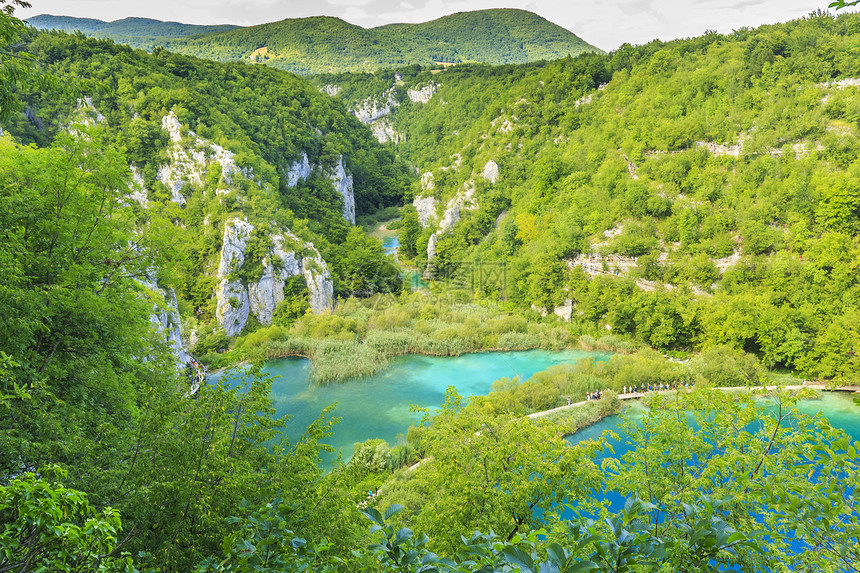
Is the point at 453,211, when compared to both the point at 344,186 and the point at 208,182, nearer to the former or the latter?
the point at 344,186

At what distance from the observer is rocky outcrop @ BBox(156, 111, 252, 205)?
34.8 metres

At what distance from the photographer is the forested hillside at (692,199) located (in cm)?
2486

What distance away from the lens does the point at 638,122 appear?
3809 centimetres

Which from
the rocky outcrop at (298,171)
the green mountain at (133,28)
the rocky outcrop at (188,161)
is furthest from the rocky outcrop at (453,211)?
the green mountain at (133,28)

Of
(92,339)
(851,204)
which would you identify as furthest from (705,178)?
(92,339)

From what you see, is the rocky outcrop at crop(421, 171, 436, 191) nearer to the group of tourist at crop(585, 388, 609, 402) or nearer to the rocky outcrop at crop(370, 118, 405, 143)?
the group of tourist at crop(585, 388, 609, 402)

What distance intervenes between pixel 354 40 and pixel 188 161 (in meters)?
152

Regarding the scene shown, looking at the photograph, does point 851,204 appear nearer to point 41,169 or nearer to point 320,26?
point 41,169

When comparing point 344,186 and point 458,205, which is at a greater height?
point 344,186

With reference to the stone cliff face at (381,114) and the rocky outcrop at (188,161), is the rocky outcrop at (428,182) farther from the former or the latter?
the stone cliff face at (381,114)

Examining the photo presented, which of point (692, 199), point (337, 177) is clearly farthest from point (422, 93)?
point (692, 199)

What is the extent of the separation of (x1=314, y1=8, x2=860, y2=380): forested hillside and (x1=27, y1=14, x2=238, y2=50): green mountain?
135m

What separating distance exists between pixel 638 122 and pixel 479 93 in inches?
1790

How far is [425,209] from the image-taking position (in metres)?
55.7
